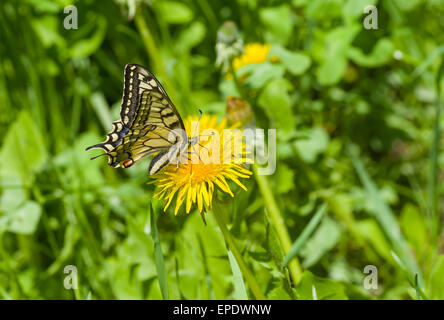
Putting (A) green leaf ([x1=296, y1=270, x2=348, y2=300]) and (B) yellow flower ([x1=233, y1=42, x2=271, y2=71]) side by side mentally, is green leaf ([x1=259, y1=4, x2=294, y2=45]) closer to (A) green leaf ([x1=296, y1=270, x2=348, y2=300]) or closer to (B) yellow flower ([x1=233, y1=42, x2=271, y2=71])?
(B) yellow flower ([x1=233, y1=42, x2=271, y2=71])

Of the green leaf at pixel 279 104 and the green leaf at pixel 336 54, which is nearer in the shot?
the green leaf at pixel 279 104

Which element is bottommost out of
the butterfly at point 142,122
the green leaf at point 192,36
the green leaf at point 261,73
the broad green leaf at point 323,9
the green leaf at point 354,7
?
the butterfly at point 142,122

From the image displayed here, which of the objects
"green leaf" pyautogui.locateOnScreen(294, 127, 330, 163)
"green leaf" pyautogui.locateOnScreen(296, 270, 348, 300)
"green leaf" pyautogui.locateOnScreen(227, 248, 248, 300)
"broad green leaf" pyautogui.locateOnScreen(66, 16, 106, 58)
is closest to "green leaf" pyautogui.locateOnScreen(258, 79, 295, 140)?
"green leaf" pyautogui.locateOnScreen(294, 127, 330, 163)

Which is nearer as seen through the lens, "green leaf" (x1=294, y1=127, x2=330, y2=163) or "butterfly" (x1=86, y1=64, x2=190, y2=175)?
"butterfly" (x1=86, y1=64, x2=190, y2=175)

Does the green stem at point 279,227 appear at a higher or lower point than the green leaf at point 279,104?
lower

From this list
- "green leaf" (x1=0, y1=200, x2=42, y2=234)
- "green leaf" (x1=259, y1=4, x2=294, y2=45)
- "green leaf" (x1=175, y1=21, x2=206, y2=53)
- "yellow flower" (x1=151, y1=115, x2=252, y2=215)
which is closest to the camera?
"yellow flower" (x1=151, y1=115, x2=252, y2=215)

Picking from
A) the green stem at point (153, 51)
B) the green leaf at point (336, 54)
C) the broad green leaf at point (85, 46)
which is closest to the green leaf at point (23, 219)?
the green stem at point (153, 51)

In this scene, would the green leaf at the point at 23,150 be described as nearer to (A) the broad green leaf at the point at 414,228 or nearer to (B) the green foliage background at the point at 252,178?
(B) the green foliage background at the point at 252,178
